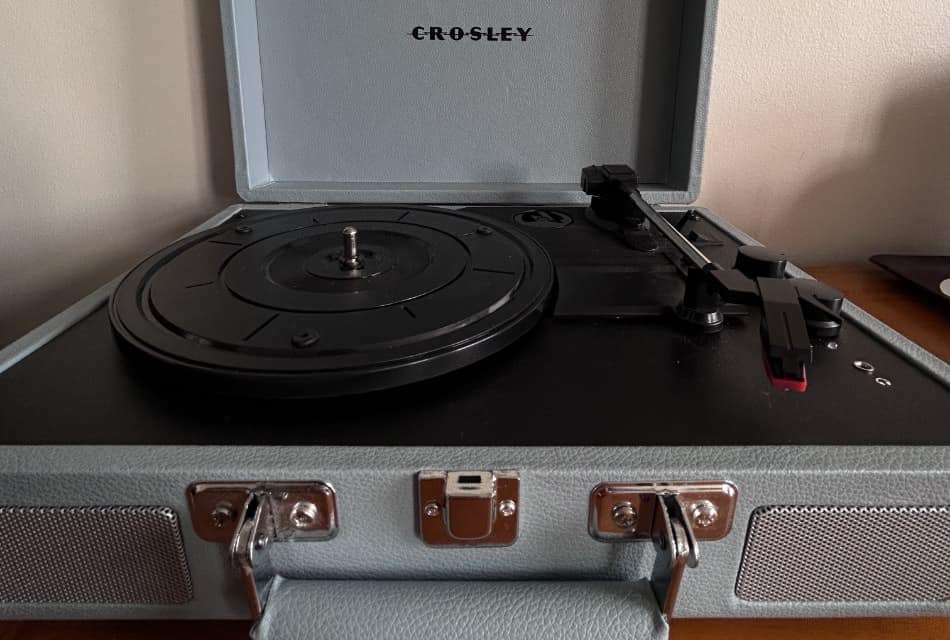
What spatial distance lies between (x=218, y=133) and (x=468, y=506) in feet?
3.04

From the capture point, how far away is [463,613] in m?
0.47

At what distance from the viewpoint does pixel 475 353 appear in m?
0.57

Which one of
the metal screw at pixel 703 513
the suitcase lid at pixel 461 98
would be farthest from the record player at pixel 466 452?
the suitcase lid at pixel 461 98

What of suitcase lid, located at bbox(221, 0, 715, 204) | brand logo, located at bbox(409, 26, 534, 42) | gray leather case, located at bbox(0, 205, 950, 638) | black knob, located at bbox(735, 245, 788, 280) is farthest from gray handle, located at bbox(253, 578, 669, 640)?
brand logo, located at bbox(409, 26, 534, 42)

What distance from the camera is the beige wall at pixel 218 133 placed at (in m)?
1.04

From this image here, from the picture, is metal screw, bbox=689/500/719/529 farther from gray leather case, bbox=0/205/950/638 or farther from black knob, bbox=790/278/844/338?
black knob, bbox=790/278/844/338

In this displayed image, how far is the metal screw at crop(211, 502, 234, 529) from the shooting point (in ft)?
1.53

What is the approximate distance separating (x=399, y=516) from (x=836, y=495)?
0.32 meters

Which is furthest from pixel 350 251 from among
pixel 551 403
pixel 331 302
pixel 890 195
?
pixel 890 195

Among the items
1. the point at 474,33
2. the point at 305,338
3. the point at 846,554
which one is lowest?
the point at 846,554

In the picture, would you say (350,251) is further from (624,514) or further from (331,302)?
(624,514)

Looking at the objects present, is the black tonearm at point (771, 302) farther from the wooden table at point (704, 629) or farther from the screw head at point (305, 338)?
the screw head at point (305, 338)

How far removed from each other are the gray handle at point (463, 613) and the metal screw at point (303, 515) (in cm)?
5

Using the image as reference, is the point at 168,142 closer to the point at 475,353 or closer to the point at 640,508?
the point at 475,353
